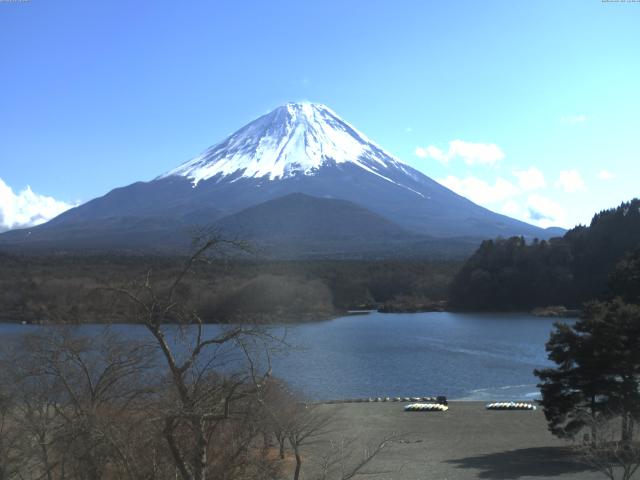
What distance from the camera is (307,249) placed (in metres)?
77.9

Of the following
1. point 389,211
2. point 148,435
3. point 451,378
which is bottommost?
point 451,378

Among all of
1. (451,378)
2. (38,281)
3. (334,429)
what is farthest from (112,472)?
(38,281)

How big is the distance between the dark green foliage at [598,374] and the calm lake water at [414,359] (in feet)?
16.1

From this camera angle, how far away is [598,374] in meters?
11.3

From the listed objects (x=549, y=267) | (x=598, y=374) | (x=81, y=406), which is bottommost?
(x=598, y=374)

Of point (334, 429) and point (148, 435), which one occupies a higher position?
point (148, 435)

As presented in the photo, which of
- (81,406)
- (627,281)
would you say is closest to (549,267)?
(627,281)

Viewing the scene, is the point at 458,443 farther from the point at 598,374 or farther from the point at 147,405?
the point at 147,405

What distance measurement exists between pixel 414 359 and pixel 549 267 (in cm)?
2547

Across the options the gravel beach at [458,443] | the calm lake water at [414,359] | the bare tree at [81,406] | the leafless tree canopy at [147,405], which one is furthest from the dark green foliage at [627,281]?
the bare tree at [81,406]

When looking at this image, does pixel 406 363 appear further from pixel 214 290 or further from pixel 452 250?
pixel 452 250

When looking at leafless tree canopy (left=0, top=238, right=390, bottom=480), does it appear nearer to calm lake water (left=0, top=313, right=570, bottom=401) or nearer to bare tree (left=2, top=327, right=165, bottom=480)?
bare tree (left=2, top=327, right=165, bottom=480)

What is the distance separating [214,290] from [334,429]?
16.2 metres

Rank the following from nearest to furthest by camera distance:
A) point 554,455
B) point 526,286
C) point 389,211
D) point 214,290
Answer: point 554,455 → point 214,290 → point 526,286 → point 389,211
